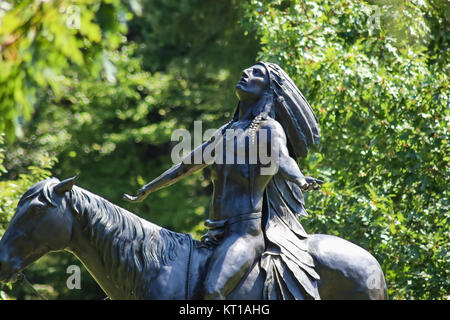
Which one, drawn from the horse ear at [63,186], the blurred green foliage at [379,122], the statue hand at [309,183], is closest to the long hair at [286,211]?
the statue hand at [309,183]

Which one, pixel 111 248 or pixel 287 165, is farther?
pixel 287 165

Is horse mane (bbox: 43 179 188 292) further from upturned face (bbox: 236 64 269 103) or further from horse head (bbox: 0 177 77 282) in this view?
upturned face (bbox: 236 64 269 103)

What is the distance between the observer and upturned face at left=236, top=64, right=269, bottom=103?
23.2ft

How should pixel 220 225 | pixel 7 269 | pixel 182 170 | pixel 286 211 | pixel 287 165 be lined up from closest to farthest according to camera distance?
pixel 7 269
pixel 287 165
pixel 220 225
pixel 286 211
pixel 182 170

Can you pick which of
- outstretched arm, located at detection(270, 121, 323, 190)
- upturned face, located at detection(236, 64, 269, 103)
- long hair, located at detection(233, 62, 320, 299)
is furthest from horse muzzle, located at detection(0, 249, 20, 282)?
upturned face, located at detection(236, 64, 269, 103)

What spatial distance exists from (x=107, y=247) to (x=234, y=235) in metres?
0.91

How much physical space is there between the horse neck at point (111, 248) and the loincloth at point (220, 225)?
401 mm

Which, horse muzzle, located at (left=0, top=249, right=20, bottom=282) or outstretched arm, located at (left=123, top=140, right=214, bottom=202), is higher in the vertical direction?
outstretched arm, located at (left=123, top=140, right=214, bottom=202)

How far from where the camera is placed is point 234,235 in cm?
665

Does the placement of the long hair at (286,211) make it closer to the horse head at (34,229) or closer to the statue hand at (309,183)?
the statue hand at (309,183)

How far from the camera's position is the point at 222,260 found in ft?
21.2

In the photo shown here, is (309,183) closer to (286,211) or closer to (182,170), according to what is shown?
(286,211)

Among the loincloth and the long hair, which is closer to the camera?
the long hair

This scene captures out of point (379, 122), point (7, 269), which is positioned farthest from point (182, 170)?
point (379, 122)
